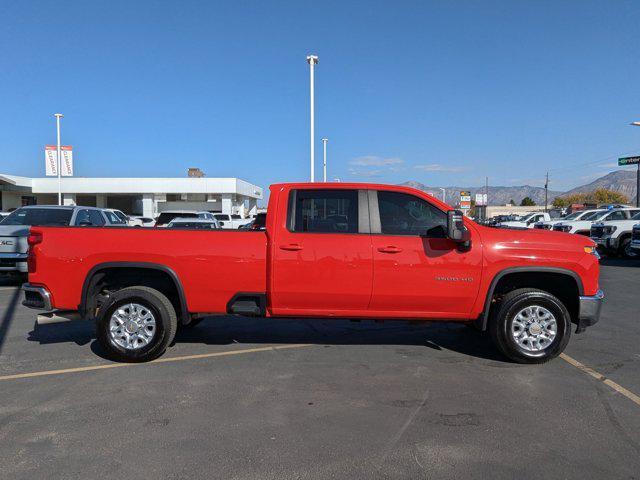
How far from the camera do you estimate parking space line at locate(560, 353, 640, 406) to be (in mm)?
4492

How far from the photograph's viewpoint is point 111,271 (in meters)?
5.55

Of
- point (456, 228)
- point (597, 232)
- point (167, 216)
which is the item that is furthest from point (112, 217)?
point (597, 232)

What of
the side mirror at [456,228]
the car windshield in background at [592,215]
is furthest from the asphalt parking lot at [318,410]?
the car windshield in background at [592,215]

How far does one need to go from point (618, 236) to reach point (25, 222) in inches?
783

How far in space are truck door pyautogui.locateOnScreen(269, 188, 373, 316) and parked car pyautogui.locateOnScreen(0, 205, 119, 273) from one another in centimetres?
707

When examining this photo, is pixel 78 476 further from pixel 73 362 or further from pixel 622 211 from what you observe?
pixel 622 211

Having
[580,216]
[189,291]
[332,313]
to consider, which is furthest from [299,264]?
[580,216]

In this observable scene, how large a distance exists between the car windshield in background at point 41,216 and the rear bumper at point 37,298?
274 inches

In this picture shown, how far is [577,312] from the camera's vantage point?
216 inches

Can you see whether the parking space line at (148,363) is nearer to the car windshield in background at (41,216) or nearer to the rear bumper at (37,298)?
the rear bumper at (37,298)

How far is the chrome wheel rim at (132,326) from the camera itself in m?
5.41

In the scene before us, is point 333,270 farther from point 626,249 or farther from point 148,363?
point 626,249

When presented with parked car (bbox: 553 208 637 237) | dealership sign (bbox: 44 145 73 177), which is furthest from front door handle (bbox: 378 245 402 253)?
dealership sign (bbox: 44 145 73 177)

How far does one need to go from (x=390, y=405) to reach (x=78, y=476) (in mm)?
2503
